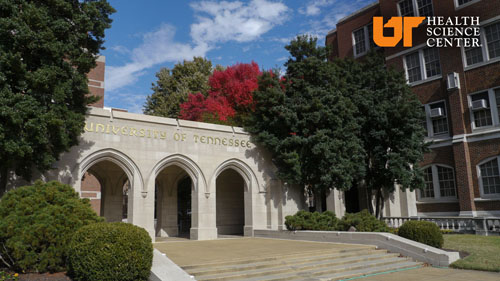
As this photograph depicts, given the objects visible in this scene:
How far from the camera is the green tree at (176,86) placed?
3372 cm

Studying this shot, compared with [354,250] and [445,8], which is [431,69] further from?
[354,250]

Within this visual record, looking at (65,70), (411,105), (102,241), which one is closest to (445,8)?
(411,105)

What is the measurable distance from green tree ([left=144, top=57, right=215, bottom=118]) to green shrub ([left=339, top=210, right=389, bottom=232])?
20021mm

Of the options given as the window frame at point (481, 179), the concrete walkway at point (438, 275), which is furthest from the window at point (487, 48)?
the concrete walkway at point (438, 275)

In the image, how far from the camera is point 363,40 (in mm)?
29422

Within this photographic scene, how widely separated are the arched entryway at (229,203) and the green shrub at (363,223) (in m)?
7.58

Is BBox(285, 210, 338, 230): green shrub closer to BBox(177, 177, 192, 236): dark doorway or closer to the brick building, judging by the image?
the brick building

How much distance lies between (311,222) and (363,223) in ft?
7.49

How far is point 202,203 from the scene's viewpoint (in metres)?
18.5

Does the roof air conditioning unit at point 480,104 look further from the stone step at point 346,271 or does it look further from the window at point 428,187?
the stone step at point 346,271

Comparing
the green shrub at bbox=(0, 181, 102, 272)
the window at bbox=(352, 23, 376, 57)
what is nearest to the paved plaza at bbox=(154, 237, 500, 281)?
the green shrub at bbox=(0, 181, 102, 272)

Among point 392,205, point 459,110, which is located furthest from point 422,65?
point 392,205

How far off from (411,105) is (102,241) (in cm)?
1713

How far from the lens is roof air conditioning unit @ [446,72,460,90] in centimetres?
2286
